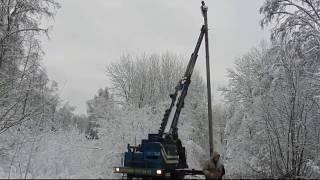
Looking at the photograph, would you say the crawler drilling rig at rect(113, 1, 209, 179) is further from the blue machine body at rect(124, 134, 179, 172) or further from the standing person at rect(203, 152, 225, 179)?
the standing person at rect(203, 152, 225, 179)

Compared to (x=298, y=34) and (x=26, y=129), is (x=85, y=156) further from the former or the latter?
(x=298, y=34)

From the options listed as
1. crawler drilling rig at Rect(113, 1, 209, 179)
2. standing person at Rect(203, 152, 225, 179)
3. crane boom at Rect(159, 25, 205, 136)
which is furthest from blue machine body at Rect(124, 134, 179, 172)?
standing person at Rect(203, 152, 225, 179)

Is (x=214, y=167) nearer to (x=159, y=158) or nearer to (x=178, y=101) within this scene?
(x=159, y=158)

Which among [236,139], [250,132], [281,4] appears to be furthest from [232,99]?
[281,4]

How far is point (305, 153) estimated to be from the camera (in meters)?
18.7

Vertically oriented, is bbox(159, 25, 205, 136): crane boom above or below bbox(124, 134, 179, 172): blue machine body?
above

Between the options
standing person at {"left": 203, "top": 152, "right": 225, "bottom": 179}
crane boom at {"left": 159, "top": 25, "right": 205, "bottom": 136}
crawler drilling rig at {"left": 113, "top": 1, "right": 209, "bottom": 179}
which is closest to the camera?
standing person at {"left": 203, "top": 152, "right": 225, "bottom": 179}

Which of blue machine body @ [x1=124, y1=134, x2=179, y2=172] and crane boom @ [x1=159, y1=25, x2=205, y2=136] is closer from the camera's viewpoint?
blue machine body @ [x1=124, y1=134, x2=179, y2=172]

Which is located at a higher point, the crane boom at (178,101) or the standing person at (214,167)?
→ the crane boom at (178,101)

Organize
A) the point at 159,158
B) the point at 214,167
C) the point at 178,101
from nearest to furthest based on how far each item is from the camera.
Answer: the point at 214,167, the point at 159,158, the point at 178,101

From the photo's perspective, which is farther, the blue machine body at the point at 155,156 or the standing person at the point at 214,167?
the blue machine body at the point at 155,156

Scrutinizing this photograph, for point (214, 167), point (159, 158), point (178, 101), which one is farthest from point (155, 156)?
point (178, 101)

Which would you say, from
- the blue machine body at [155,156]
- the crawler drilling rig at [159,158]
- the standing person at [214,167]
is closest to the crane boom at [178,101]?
the crawler drilling rig at [159,158]

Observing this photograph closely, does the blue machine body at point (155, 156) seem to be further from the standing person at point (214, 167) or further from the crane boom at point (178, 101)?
the standing person at point (214, 167)
